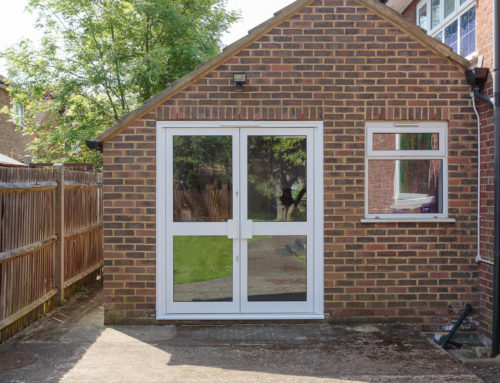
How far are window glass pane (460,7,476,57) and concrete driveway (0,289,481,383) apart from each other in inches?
150

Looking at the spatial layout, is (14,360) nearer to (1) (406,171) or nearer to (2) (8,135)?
(1) (406,171)

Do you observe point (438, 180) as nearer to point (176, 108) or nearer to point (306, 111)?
point (306, 111)

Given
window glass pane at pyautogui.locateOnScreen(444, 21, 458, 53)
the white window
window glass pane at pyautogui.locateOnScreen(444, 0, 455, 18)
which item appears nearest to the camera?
the white window

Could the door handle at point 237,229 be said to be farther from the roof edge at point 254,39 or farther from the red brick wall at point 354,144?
the roof edge at point 254,39

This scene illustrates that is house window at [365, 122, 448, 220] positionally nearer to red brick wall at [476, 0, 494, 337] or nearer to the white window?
red brick wall at [476, 0, 494, 337]

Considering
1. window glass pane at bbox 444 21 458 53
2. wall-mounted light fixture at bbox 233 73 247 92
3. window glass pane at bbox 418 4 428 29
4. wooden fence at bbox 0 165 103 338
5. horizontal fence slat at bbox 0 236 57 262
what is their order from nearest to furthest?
horizontal fence slat at bbox 0 236 57 262 < wooden fence at bbox 0 165 103 338 < wall-mounted light fixture at bbox 233 73 247 92 < window glass pane at bbox 444 21 458 53 < window glass pane at bbox 418 4 428 29

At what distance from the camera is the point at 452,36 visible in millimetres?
7859

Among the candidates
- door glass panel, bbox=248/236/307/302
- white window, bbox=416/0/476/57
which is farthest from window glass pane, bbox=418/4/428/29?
door glass panel, bbox=248/236/307/302

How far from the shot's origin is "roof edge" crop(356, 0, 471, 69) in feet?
20.6

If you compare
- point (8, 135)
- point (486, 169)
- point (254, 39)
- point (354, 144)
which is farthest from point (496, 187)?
point (8, 135)

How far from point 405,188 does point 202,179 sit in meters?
2.46

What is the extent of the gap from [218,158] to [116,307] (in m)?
2.18

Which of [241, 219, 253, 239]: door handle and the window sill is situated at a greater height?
the window sill

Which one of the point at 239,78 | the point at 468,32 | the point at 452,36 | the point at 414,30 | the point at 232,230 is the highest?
the point at 452,36
